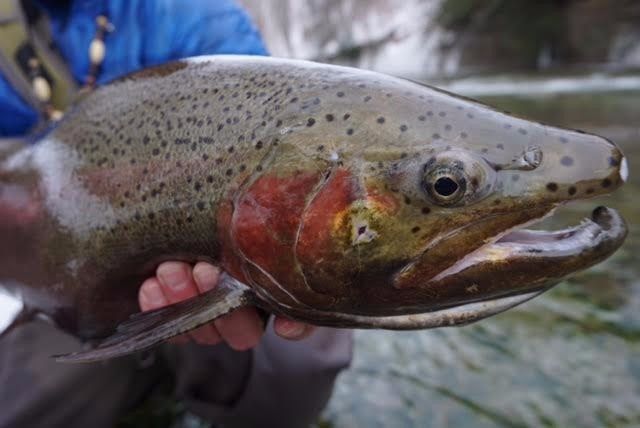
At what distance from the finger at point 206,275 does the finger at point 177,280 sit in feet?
0.16

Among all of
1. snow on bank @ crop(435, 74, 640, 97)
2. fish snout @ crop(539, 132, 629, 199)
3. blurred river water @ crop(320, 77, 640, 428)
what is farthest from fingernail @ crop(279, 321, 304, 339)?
snow on bank @ crop(435, 74, 640, 97)

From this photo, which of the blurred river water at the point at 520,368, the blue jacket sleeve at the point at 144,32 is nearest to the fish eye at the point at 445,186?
the blurred river water at the point at 520,368

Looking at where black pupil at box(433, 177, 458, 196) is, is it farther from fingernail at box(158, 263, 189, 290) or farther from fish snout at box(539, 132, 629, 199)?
fingernail at box(158, 263, 189, 290)

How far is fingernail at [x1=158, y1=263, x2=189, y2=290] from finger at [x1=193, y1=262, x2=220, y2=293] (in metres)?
0.05

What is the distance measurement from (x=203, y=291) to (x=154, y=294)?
6.7 inches

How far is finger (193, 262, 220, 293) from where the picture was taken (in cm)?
140

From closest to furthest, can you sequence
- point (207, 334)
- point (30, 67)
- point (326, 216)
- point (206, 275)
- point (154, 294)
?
point (326, 216)
point (206, 275)
point (154, 294)
point (207, 334)
point (30, 67)

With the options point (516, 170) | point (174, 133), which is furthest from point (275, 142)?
point (516, 170)

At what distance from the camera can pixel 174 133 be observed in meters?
1.47

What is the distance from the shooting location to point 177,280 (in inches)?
57.8

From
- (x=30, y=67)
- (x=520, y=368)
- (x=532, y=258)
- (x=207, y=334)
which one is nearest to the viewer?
(x=532, y=258)

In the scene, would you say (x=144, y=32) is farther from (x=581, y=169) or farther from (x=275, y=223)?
(x=581, y=169)

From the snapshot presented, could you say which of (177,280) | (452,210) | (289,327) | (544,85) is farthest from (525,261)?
(544,85)

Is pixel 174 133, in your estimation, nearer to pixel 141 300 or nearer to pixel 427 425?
pixel 141 300
